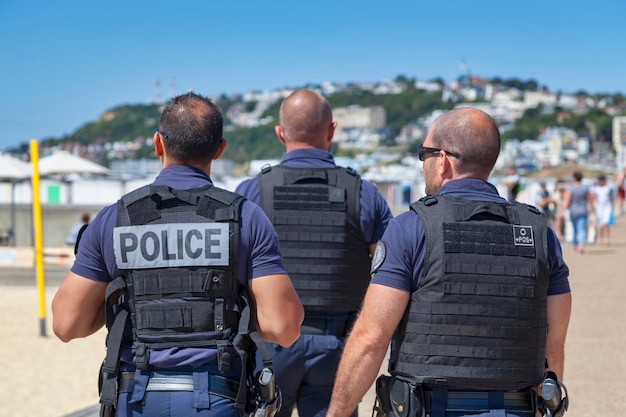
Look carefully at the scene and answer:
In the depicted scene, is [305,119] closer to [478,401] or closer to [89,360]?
[478,401]

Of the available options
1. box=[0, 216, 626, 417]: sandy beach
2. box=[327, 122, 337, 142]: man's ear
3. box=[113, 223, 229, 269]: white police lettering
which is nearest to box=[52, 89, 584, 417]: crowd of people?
box=[113, 223, 229, 269]: white police lettering

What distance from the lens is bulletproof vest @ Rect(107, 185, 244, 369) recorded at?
3.02 m

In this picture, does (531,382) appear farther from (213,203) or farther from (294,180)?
(294,180)

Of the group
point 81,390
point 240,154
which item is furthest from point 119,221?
point 240,154

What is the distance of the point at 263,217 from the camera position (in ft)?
10.3

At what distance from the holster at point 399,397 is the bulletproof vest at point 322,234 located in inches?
49.0

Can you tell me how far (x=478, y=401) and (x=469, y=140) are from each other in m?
0.89

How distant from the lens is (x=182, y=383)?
298 centimetres

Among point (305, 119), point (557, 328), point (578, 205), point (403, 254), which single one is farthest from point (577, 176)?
point (403, 254)

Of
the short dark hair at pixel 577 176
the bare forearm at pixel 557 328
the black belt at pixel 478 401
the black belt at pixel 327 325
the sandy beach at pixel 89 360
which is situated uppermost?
the short dark hair at pixel 577 176

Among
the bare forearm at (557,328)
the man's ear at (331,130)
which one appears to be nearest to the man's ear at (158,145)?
the bare forearm at (557,328)

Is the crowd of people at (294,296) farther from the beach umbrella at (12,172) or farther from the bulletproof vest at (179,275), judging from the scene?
the beach umbrella at (12,172)

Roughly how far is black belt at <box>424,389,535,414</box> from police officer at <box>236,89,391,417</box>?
3.99 feet

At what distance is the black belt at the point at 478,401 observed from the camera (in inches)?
117
